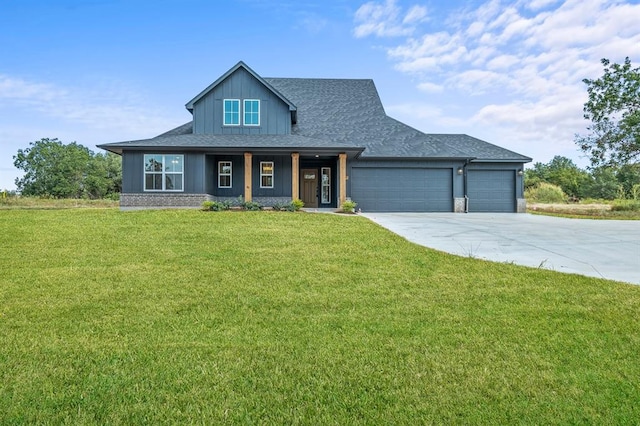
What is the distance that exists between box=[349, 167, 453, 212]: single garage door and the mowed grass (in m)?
11.6

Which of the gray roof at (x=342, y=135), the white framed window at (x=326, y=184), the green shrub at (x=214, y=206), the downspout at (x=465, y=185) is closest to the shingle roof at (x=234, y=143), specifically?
the gray roof at (x=342, y=135)

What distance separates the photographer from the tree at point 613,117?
79.1 feet

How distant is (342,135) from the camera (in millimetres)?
19438

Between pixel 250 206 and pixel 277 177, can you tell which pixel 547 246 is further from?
pixel 277 177

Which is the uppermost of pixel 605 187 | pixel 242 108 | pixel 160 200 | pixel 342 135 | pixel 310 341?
pixel 242 108

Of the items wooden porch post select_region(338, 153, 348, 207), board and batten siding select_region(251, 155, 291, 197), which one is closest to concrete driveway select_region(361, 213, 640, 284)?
wooden porch post select_region(338, 153, 348, 207)

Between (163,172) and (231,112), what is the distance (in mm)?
4231

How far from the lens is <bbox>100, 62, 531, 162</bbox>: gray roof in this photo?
16.0 metres

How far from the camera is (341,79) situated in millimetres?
23516

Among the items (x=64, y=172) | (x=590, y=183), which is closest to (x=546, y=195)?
(x=590, y=183)

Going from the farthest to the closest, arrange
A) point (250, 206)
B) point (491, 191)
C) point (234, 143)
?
1. point (491, 191)
2. point (234, 143)
3. point (250, 206)

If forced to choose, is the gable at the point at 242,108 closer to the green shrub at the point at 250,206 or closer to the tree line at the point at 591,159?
the green shrub at the point at 250,206

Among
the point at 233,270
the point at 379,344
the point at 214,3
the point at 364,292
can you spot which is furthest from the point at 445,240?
the point at 214,3

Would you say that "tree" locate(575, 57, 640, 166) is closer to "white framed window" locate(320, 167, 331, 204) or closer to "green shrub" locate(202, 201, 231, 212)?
"white framed window" locate(320, 167, 331, 204)
